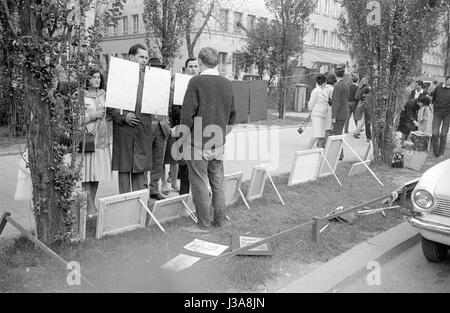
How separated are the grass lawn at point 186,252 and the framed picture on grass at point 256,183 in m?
0.18

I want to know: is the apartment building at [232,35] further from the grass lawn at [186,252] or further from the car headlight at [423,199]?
the car headlight at [423,199]

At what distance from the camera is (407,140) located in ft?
43.8

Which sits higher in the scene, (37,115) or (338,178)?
(37,115)

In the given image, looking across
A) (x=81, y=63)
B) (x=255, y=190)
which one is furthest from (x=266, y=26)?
(x=81, y=63)

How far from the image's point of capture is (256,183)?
6.74 m

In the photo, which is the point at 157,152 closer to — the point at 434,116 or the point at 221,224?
the point at 221,224

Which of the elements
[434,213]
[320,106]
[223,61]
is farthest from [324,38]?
[434,213]

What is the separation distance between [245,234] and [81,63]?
2.48 m

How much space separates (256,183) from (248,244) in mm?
1948
